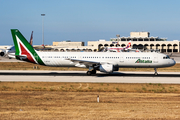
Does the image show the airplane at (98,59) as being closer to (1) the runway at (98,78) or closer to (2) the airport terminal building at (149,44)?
(1) the runway at (98,78)

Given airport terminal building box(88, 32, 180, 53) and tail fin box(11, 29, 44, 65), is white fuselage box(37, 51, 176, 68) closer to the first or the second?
tail fin box(11, 29, 44, 65)

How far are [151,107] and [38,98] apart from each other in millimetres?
9623

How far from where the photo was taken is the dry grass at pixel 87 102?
50.8ft

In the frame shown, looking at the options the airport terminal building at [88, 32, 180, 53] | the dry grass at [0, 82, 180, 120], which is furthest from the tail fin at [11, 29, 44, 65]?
the airport terminal building at [88, 32, 180, 53]

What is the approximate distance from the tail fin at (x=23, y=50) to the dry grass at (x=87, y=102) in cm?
1105

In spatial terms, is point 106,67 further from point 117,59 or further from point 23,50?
point 23,50

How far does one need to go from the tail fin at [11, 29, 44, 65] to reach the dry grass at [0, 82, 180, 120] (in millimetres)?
11048

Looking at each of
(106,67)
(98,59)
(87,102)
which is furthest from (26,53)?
(87,102)

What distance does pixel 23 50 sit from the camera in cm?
3881

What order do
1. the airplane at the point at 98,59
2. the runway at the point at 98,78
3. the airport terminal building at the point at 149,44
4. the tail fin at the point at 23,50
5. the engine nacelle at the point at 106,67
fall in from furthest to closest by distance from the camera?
1. the airport terminal building at the point at 149,44
2. the tail fin at the point at 23,50
3. the airplane at the point at 98,59
4. the engine nacelle at the point at 106,67
5. the runway at the point at 98,78

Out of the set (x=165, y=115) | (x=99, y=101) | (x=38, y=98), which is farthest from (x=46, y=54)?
(x=165, y=115)

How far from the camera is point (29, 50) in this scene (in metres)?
38.6

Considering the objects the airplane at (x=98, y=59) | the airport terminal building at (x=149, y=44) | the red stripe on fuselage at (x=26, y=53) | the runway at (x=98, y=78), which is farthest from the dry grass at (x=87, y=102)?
the airport terminal building at (x=149, y=44)

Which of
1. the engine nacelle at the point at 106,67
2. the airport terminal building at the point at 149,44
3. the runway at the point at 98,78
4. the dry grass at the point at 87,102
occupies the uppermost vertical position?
the airport terminal building at the point at 149,44
